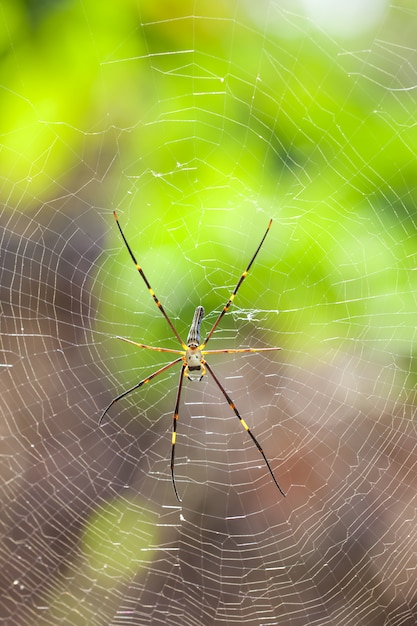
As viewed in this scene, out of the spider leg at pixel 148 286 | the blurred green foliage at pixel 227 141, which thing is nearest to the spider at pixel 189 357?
the spider leg at pixel 148 286

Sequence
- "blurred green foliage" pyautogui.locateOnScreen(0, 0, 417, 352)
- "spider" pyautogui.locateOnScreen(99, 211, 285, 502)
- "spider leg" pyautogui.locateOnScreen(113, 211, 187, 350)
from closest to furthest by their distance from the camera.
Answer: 1. "blurred green foliage" pyautogui.locateOnScreen(0, 0, 417, 352)
2. "spider leg" pyautogui.locateOnScreen(113, 211, 187, 350)
3. "spider" pyautogui.locateOnScreen(99, 211, 285, 502)

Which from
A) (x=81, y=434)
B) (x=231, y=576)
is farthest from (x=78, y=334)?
(x=231, y=576)

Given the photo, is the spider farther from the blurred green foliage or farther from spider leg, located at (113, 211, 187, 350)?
the blurred green foliage

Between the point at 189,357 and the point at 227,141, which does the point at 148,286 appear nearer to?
the point at 227,141

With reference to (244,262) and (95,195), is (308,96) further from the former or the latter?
(95,195)

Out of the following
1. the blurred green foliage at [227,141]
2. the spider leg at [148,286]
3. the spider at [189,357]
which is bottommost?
the spider at [189,357]

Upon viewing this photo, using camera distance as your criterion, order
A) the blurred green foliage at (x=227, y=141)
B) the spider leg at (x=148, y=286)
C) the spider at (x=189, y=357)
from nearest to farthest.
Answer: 1. the blurred green foliage at (x=227, y=141)
2. the spider leg at (x=148, y=286)
3. the spider at (x=189, y=357)

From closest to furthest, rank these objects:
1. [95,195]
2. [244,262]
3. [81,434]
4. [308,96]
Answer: [308,96] → [244,262] → [95,195] → [81,434]

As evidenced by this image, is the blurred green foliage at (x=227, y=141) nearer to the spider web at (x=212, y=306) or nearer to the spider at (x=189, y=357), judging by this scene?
the spider web at (x=212, y=306)

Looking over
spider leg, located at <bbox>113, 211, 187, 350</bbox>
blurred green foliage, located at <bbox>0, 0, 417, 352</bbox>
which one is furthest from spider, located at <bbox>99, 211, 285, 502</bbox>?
blurred green foliage, located at <bbox>0, 0, 417, 352</bbox>
